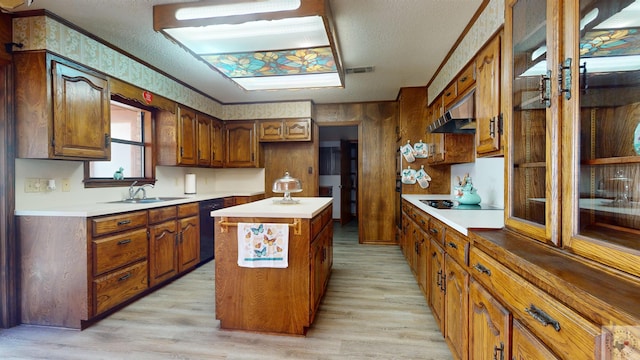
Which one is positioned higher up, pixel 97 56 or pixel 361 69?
pixel 361 69

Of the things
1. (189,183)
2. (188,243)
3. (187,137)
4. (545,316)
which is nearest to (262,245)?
(545,316)

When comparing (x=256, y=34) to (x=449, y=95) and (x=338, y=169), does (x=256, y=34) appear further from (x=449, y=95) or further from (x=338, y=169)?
(x=338, y=169)

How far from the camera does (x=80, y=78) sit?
2.28 metres

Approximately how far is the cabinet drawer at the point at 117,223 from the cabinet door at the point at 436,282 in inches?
99.2

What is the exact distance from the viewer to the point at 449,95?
284 centimetres

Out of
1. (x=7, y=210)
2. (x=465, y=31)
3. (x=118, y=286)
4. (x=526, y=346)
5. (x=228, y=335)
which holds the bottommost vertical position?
(x=228, y=335)

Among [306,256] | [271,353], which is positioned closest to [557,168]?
[306,256]

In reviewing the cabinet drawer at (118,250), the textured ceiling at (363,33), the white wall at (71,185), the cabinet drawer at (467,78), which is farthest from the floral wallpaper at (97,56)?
the cabinet drawer at (467,78)

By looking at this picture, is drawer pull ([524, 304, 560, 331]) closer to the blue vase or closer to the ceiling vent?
the blue vase

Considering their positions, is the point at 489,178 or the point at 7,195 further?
the point at 489,178

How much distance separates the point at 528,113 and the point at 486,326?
980mm

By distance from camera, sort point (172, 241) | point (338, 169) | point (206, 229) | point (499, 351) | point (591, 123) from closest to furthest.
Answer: point (591, 123)
point (499, 351)
point (172, 241)
point (206, 229)
point (338, 169)

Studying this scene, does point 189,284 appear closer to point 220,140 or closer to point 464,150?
point 220,140

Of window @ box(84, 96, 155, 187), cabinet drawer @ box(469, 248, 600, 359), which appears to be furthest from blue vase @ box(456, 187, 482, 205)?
window @ box(84, 96, 155, 187)
